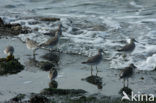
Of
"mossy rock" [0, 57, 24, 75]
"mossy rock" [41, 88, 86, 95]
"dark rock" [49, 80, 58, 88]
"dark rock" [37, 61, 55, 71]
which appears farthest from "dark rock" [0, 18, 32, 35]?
"mossy rock" [41, 88, 86, 95]

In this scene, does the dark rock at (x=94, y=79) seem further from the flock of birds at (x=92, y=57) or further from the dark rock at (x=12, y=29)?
Result: the dark rock at (x=12, y=29)

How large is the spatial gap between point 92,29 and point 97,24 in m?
0.99

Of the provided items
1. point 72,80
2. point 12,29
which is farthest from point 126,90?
point 12,29

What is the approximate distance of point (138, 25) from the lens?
17.1 meters

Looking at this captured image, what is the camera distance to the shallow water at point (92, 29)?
1108 centimetres

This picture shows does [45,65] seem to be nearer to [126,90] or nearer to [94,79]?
[94,79]

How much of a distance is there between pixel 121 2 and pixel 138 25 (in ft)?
20.3

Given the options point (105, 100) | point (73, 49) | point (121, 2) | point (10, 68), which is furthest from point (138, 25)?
point (105, 100)

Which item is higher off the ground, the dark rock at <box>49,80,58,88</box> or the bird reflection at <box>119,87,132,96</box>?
the dark rock at <box>49,80,58,88</box>

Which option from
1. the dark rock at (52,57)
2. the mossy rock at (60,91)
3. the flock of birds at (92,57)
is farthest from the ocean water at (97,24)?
the mossy rock at (60,91)

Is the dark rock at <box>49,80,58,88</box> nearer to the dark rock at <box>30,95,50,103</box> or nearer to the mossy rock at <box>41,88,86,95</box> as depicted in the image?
the mossy rock at <box>41,88,86,95</box>

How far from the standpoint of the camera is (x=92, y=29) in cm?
1617

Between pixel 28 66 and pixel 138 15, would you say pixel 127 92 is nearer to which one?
pixel 28 66

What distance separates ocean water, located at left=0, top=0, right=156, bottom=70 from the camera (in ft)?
42.6
